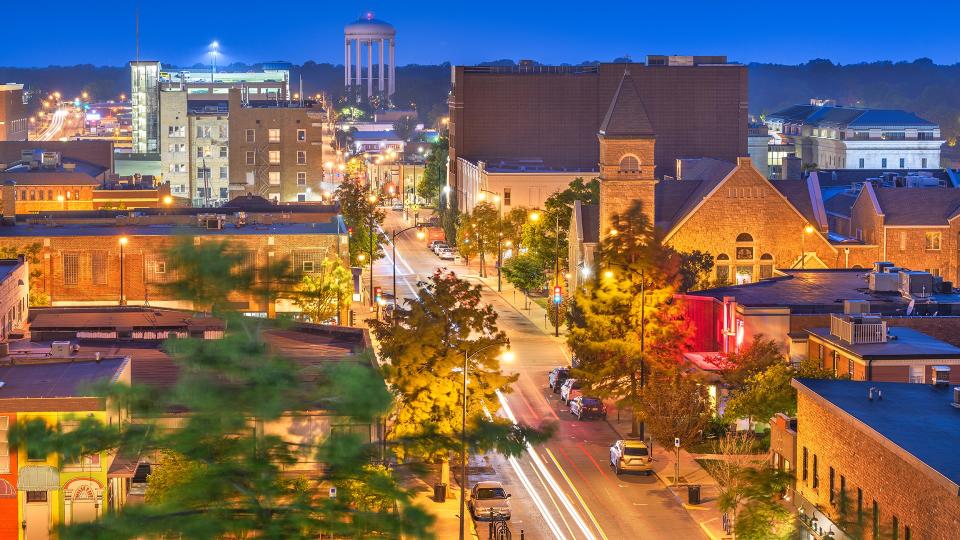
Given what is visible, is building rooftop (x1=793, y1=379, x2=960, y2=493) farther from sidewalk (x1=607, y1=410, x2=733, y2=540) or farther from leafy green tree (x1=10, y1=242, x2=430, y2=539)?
leafy green tree (x1=10, y1=242, x2=430, y2=539)

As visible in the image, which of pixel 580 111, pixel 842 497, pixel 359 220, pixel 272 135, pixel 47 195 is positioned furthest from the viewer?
pixel 580 111

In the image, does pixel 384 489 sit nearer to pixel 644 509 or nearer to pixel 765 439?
pixel 644 509

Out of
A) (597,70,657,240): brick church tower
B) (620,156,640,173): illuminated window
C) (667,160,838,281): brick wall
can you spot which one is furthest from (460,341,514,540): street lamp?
(667,160,838,281): brick wall

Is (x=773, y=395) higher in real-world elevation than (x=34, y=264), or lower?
lower

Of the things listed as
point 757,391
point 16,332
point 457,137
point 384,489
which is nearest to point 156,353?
point 16,332

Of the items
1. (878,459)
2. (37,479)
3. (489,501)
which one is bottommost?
(489,501)

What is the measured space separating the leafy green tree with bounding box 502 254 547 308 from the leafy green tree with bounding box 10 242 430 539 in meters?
82.5

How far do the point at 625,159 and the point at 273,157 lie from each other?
63.9 metres

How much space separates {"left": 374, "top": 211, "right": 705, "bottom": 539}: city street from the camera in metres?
51.9

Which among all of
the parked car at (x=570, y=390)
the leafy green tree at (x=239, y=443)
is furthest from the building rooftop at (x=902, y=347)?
the leafy green tree at (x=239, y=443)

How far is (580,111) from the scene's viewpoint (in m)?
170

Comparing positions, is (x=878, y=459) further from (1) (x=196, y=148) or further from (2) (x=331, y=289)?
(1) (x=196, y=148)

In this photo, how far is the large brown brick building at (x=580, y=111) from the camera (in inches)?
6624

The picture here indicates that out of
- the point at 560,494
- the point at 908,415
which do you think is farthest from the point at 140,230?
the point at 908,415
